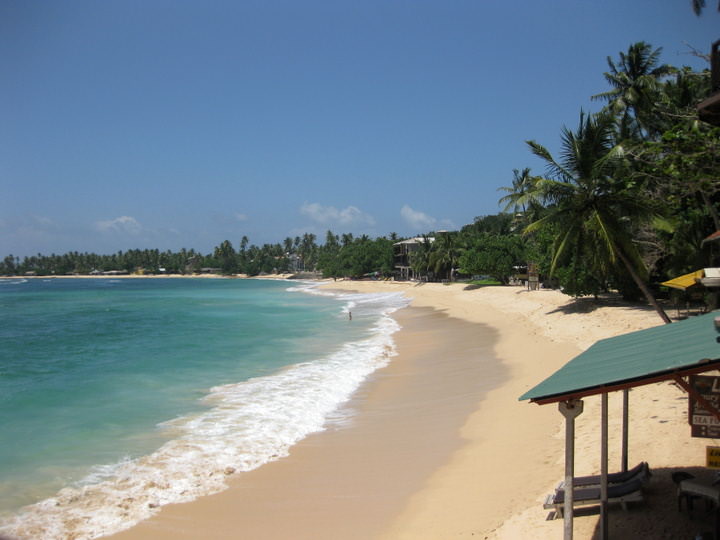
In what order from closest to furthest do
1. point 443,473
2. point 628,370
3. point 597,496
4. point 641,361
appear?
point 628,370, point 641,361, point 597,496, point 443,473

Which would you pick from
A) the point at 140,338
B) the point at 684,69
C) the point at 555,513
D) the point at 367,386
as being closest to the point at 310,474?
the point at 555,513

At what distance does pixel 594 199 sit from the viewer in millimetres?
12445

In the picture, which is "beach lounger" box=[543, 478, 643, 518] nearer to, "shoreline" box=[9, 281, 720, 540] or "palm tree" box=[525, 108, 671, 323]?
"shoreline" box=[9, 281, 720, 540]

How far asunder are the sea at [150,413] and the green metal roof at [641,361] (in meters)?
5.32

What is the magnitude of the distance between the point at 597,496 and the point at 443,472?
264 cm

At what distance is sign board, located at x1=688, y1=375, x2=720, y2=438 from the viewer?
4516 millimetres

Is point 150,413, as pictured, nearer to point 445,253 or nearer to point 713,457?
point 713,457

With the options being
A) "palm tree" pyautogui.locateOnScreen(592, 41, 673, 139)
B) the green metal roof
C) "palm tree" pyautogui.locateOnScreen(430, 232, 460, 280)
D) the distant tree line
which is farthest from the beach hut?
"palm tree" pyautogui.locateOnScreen(430, 232, 460, 280)

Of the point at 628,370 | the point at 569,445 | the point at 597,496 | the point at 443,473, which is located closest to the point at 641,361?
the point at 628,370


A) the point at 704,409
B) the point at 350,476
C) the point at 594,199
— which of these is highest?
the point at 594,199

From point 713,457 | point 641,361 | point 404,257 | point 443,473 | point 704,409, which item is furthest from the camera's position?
point 404,257

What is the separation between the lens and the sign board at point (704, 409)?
452cm

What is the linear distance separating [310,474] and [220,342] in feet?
55.2

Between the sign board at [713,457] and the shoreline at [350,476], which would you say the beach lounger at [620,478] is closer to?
the sign board at [713,457]
